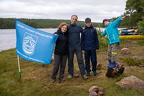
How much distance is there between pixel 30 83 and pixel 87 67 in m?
2.32

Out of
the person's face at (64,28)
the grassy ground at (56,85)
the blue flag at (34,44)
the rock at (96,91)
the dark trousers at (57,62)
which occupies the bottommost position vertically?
the grassy ground at (56,85)

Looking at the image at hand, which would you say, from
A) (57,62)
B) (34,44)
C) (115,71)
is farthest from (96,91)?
(34,44)

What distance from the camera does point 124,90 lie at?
15.2 ft

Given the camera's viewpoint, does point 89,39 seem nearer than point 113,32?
No

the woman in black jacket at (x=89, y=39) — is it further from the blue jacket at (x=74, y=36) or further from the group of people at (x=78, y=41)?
the blue jacket at (x=74, y=36)

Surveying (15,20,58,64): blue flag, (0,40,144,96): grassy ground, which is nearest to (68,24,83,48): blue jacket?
(15,20,58,64): blue flag

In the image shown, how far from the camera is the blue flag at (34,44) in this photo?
5770 mm

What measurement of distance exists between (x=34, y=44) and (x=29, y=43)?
206mm

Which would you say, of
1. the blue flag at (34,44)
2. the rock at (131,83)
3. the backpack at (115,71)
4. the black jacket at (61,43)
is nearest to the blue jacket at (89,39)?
the black jacket at (61,43)

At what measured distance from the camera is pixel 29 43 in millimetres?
5816

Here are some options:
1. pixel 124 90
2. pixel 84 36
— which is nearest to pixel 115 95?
pixel 124 90

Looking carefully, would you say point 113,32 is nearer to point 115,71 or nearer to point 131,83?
point 115,71

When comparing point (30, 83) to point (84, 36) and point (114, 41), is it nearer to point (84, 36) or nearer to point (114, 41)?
point (84, 36)

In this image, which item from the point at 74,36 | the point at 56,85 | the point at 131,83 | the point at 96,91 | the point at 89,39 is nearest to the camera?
the point at 96,91
